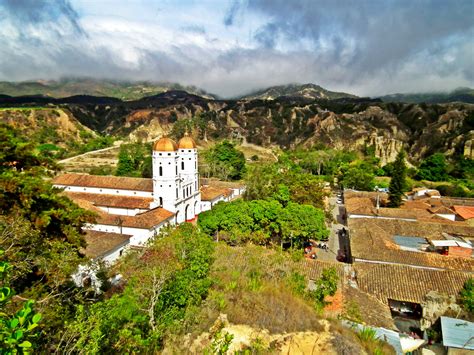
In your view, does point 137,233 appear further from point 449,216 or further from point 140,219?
point 449,216

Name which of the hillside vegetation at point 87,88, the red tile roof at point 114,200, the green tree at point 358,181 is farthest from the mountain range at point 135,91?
the red tile roof at point 114,200

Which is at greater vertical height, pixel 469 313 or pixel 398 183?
pixel 398 183

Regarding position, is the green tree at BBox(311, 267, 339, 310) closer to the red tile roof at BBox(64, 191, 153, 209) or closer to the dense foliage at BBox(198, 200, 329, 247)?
the dense foliage at BBox(198, 200, 329, 247)

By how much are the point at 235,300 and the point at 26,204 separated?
23.5 ft

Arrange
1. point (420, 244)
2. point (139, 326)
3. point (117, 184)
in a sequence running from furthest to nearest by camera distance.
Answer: point (117, 184) < point (420, 244) < point (139, 326)

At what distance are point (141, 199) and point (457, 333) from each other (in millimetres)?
25457

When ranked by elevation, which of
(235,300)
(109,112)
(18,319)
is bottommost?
(235,300)

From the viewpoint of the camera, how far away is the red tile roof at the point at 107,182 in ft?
103

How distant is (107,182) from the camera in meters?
32.7

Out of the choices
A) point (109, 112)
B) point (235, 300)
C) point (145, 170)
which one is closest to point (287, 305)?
point (235, 300)

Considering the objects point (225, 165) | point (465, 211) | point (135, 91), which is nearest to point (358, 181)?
point (465, 211)

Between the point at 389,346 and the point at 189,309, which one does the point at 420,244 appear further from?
the point at 189,309

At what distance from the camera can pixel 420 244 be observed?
22.3 m

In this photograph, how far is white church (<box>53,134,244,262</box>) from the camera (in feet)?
75.5
